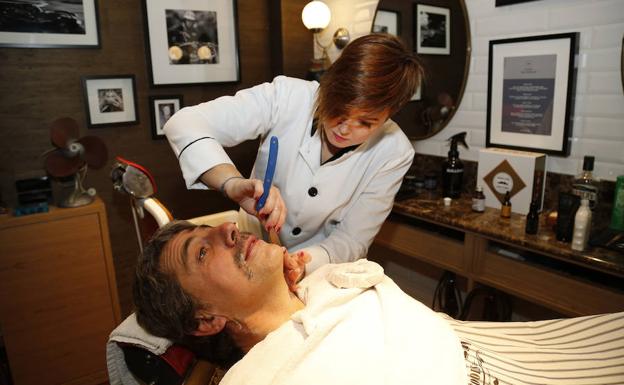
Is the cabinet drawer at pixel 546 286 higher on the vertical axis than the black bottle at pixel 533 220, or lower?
lower

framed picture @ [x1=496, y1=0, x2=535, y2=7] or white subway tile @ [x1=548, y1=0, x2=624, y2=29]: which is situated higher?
framed picture @ [x1=496, y1=0, x2=535, y2=7]

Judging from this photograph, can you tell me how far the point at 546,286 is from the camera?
1.62 meters

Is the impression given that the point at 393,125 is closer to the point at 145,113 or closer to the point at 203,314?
the point at 203,314

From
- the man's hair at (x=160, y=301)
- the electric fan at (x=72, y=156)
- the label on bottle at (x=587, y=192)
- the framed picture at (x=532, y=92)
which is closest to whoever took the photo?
the man's hair at (x=160, y=301)

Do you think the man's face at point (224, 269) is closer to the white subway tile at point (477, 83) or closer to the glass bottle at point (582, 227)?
the glass bottle at point (582, 227)

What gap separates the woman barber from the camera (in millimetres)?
1302

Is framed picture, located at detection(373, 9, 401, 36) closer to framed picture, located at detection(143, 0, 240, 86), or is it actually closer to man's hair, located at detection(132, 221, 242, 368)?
framed picture, located at detection(143, 0, 240, 86)

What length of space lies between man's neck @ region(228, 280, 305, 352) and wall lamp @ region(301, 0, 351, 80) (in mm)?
1904

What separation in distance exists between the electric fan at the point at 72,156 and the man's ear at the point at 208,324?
4.30 feet

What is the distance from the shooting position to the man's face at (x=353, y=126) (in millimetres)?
1316

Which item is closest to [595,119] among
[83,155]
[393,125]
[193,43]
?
[393,125]

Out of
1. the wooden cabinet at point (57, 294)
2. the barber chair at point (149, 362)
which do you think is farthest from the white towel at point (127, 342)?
the wooden cabinet at point (57, 294)

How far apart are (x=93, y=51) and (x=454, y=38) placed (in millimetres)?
1933

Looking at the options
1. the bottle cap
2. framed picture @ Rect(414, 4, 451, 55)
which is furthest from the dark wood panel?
the bottle cap
